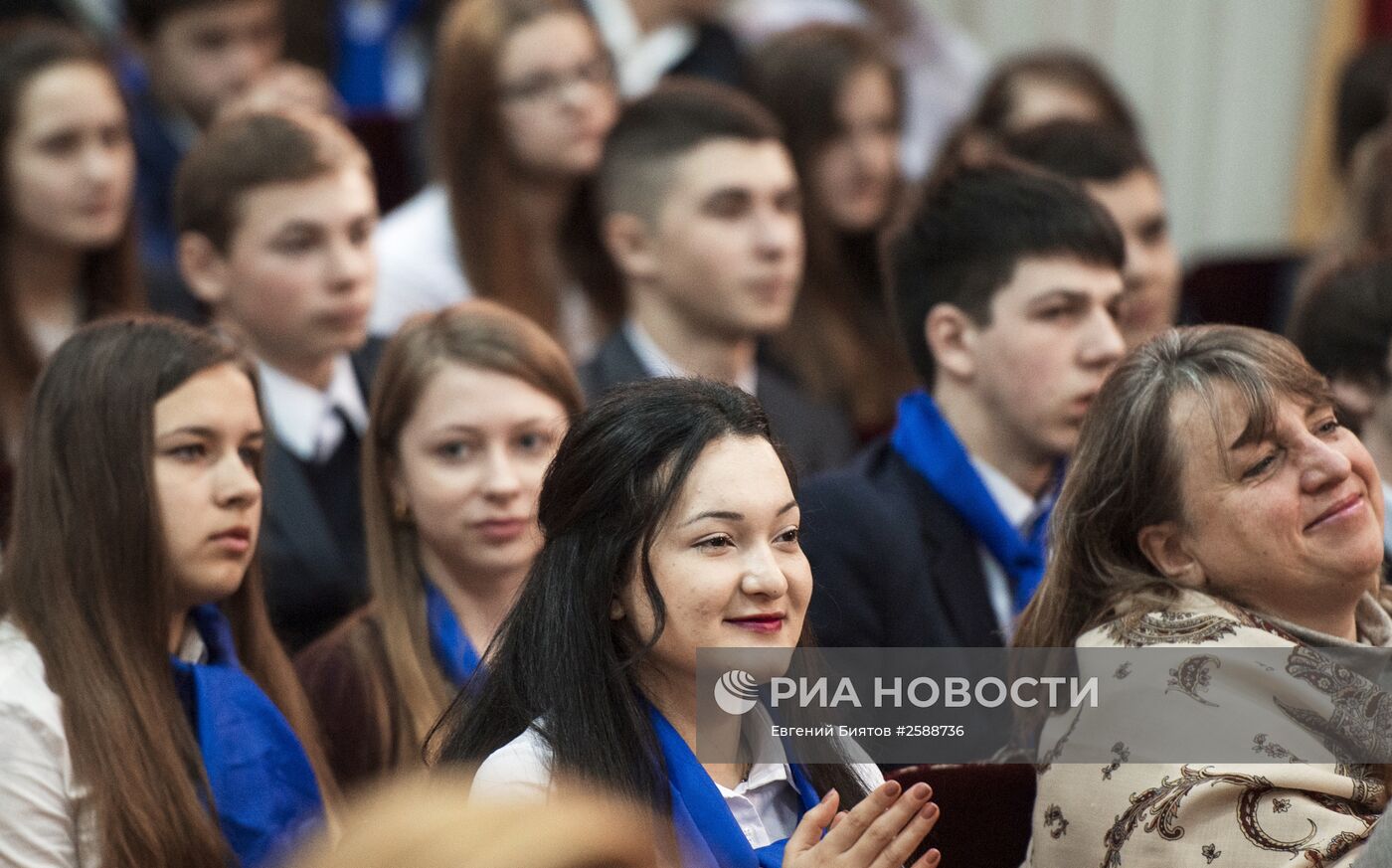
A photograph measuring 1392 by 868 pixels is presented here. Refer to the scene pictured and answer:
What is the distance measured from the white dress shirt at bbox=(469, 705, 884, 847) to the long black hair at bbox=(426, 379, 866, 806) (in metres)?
0.03

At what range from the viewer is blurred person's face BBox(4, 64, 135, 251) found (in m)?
3.84

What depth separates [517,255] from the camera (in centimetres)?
414

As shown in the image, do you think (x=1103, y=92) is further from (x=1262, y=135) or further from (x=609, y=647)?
(x=609, y=647)

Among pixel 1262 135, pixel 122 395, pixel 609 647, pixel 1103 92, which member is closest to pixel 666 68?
pixel 1103 92

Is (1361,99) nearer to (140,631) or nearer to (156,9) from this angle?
(156,9)

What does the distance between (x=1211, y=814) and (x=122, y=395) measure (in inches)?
54.7

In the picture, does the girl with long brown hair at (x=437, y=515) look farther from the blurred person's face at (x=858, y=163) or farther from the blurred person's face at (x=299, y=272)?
the blurred person's face at (x=858, y=163)

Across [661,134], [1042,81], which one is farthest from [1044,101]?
[661,134]

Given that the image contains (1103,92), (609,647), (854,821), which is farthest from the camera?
(1103,92)

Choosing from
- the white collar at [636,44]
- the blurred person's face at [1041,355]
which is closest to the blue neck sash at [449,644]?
the blurred person's face at [1041,355]

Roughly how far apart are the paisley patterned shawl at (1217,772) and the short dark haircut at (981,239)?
0.98m

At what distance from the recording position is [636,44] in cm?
548

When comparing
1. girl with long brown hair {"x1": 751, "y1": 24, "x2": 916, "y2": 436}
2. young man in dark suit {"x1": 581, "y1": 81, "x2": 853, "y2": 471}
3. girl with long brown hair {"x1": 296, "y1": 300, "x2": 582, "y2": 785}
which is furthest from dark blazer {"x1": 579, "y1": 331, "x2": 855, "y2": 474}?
girl with long brown hair {"x1": 296, "y1": 300, "x2": 582, "y2": 785}

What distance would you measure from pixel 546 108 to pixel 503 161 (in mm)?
160
